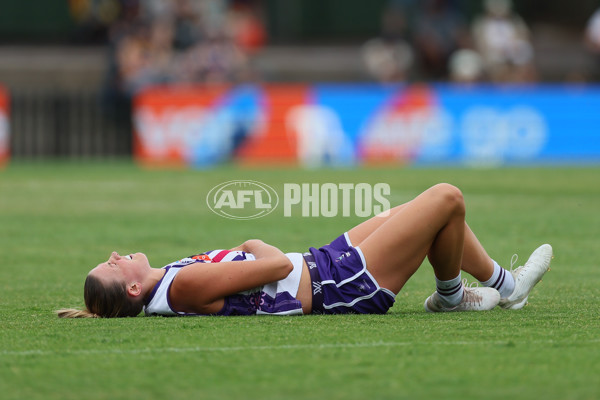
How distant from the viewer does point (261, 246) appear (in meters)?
6.36

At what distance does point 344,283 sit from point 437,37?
2001cm

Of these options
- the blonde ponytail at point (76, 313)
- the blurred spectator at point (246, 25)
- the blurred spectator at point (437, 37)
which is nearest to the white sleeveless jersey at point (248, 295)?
the blonde ponytail at point (76, 313)

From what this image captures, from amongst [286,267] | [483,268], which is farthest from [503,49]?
[286,267]

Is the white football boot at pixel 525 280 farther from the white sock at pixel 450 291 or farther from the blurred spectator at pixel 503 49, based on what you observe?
the blurred spectator at pixel 503 49

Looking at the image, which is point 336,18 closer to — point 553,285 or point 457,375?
point 553,285

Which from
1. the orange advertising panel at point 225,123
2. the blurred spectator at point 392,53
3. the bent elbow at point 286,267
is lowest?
the orange advertising panel at point 225,123

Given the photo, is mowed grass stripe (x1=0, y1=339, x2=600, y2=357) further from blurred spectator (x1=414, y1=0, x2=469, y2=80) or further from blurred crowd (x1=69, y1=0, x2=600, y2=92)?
blurred spectator (x1=414, y1=0, x2=469, y2=80)

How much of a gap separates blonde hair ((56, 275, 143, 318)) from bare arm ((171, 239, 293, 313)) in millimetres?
287

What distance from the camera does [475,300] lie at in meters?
6.68

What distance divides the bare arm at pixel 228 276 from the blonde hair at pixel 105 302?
29 cm

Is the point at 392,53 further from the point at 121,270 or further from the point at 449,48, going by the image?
the point at 121,270

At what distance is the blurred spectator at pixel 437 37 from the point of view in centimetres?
2564

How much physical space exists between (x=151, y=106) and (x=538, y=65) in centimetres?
1015

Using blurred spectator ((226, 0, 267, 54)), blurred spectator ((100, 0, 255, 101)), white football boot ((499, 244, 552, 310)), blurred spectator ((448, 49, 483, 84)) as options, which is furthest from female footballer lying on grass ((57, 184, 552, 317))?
blurred spectator ((226, 0, 267, 54))
